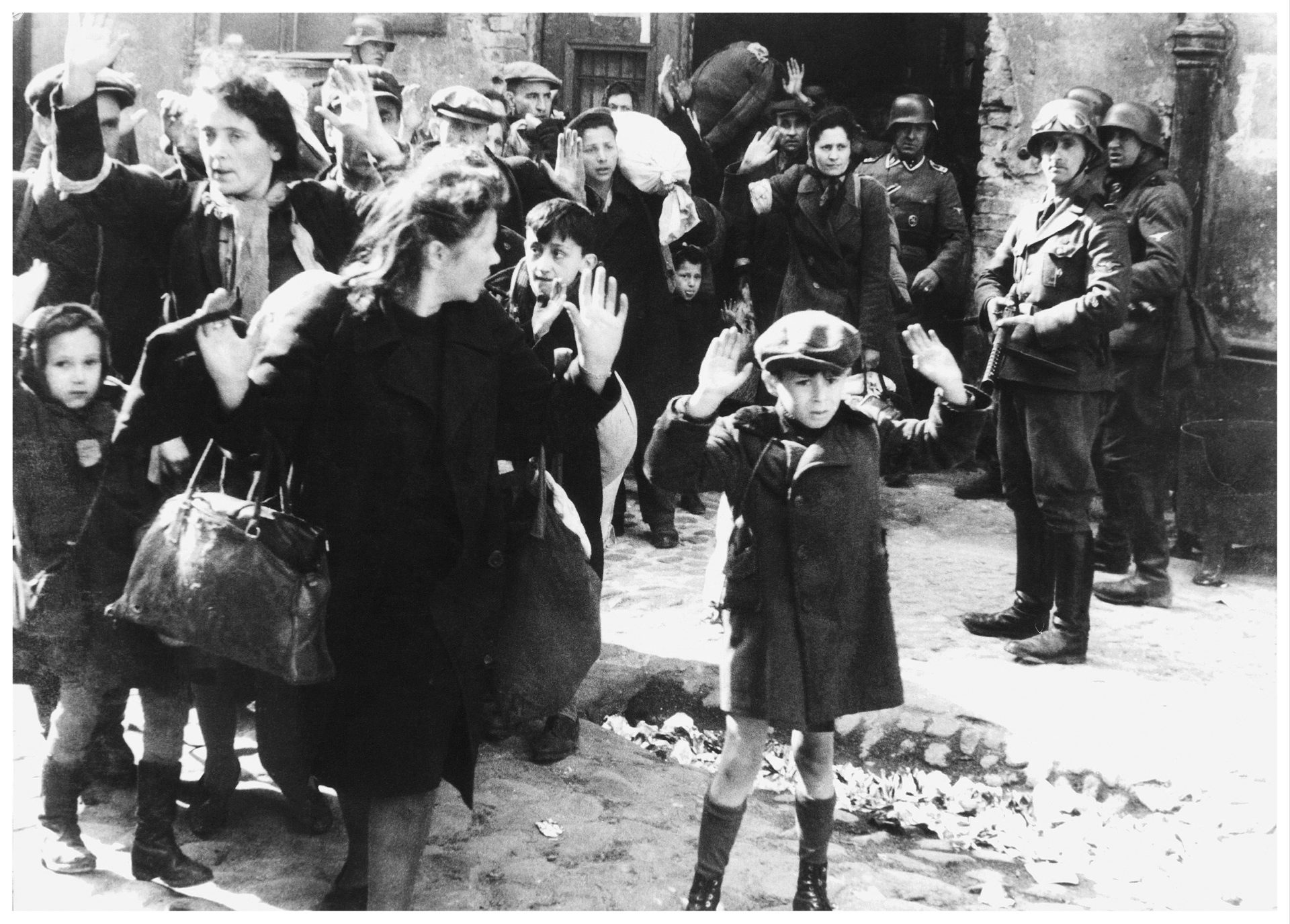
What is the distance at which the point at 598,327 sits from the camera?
340 centimetres

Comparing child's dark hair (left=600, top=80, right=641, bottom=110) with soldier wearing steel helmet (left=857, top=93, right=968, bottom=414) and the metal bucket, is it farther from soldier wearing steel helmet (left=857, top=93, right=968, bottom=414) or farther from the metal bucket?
the metal bucket

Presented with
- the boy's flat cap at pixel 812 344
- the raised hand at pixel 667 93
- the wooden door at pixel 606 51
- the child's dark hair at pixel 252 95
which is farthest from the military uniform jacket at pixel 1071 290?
the wooden door at pixel 606 51

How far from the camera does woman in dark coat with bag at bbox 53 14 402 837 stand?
3789mm

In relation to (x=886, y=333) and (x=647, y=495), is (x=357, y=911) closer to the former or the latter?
(x=647, y=495)

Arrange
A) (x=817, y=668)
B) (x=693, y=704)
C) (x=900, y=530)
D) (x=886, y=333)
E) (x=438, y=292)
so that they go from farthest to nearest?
1. (x=900, y=530)
2. (x=886, y=333)
3. (x=693, y=704)
4. (x=817, y=668)
5. (x=438, y=292)


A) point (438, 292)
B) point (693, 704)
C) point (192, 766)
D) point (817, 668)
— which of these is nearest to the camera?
point (438, 292)

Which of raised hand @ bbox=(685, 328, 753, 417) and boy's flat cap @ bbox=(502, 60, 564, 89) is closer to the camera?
raised hand @ bbox=(685, 328, 753, 417)

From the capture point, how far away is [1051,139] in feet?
17.4

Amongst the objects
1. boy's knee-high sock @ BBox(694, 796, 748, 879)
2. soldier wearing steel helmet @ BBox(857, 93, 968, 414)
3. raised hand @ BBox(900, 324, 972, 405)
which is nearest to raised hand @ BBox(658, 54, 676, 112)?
soldier wearing steel helmet @ BBox(857, 93, 968, 414)

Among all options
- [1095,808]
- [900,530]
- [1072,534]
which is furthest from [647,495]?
[1095,808]

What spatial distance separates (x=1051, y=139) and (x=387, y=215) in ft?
9.79

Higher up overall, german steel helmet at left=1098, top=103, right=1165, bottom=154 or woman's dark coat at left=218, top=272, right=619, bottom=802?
german steel helmet at left=1098, top=103, right=1165, bottom=154

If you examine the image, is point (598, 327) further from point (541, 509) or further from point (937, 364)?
point (937, 364)

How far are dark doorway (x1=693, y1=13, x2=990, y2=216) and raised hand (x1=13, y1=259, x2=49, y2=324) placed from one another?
23.4 feet
